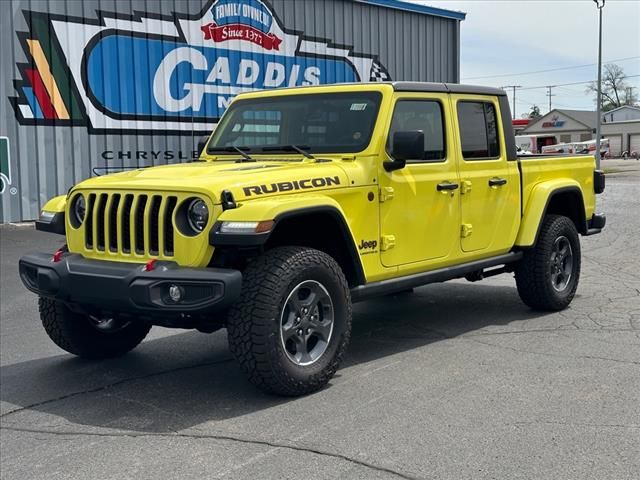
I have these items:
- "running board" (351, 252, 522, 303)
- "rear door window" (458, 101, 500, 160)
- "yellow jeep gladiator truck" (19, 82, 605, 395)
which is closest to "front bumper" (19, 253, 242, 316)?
"yellow jeep gladiator truck" (19, 82, 605, 395)

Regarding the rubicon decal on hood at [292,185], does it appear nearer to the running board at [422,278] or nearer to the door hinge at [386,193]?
the door hinge at [386,193]

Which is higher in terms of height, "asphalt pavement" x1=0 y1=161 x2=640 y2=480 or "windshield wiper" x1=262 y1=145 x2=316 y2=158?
"windshield wiper" x1=262 y1=145 x2=316 y2=158

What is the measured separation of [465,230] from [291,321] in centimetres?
208

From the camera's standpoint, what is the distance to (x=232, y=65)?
16.2m

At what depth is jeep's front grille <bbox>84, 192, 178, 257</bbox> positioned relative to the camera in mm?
4758

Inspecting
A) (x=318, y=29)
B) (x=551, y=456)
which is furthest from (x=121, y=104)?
(x=551, y=456)

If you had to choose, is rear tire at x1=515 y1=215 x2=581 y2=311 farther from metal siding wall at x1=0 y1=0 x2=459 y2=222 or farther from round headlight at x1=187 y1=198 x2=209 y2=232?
metal siding wall at x1=0 y1=0 x2=459 y2=222

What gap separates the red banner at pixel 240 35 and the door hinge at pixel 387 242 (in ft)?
36.5

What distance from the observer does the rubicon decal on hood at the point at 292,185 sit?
4.79m

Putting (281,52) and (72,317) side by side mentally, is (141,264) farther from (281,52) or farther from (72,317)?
(281,52)

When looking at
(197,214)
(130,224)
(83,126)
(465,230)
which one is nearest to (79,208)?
(130,224)

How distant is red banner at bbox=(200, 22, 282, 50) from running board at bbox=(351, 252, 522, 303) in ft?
34.3

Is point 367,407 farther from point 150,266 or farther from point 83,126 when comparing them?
point 83,126

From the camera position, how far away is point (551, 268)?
7305mm
